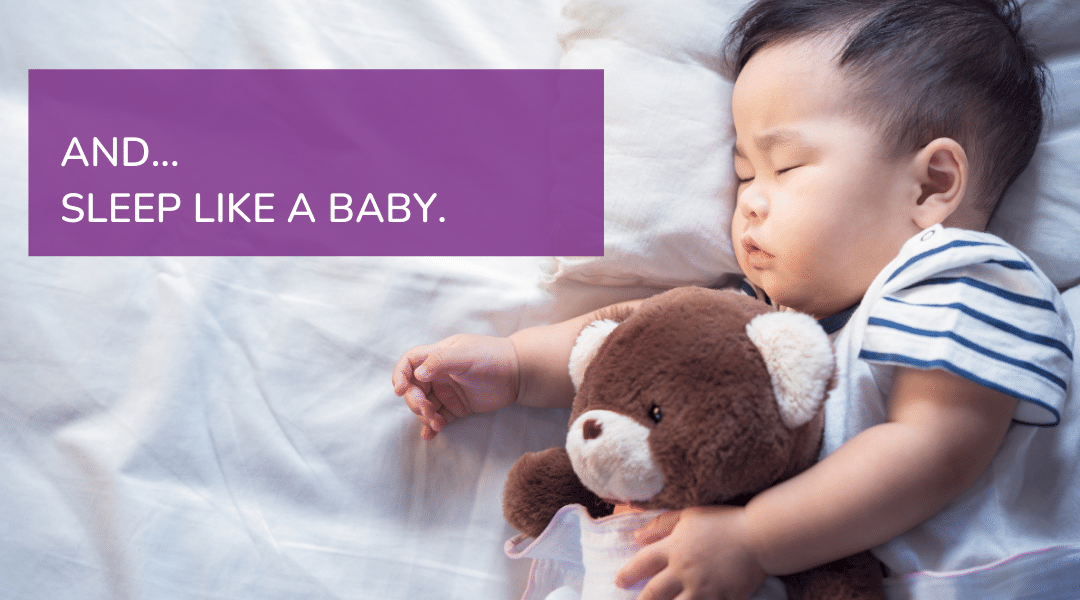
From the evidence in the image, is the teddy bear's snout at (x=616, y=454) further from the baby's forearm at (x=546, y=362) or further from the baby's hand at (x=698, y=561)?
the baby's forearm at (x=546, y=362)

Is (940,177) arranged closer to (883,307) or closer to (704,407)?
(883,307)

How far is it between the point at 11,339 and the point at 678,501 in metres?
0.74

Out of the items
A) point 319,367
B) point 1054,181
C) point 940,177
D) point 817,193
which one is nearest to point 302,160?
point 319,367

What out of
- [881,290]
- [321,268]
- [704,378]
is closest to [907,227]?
[881,290]

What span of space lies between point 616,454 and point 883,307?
0.27 meters

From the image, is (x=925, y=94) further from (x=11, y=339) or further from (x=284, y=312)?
(x=11, y=339)

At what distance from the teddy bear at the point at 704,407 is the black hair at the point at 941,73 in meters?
0.26

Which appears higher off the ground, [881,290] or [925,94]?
[925,94]

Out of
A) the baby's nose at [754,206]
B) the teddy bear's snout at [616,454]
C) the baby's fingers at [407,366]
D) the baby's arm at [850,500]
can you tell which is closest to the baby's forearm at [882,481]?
the baby's arm at [850,500]

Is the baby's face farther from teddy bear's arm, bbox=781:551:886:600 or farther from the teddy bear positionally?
teddy bear's arm, bbox=781:551:886:600

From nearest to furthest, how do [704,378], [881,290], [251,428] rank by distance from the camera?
[704,378], [881,290], [251,428]

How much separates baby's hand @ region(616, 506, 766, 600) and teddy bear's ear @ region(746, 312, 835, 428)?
0.11m

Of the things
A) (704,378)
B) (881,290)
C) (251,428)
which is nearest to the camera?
(704,378)

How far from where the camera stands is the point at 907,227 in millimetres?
737
